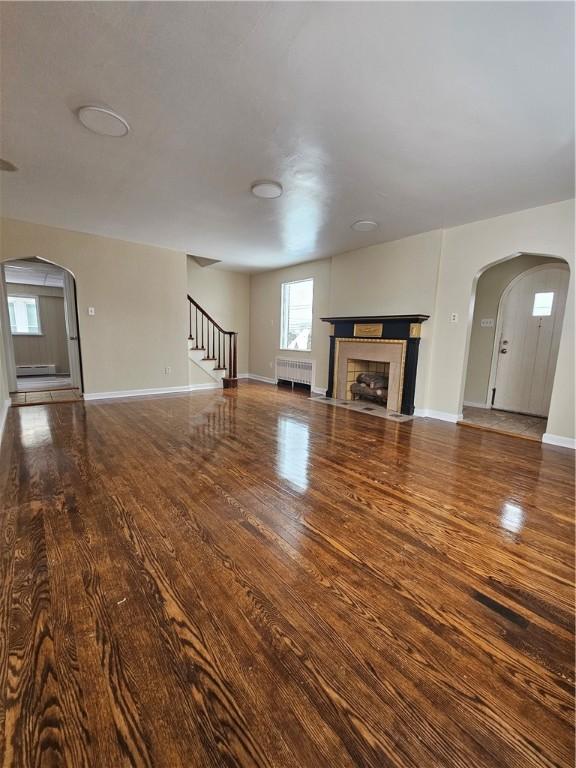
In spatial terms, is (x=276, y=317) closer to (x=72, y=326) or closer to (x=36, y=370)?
(x=72, y=326)

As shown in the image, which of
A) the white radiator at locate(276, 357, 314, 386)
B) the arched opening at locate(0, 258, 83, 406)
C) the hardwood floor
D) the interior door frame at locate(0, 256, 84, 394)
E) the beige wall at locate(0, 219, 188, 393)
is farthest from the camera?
the arched opening at locate(0, 258, 83, 406)

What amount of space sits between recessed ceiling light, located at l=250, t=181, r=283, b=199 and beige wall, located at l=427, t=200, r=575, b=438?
2.62m

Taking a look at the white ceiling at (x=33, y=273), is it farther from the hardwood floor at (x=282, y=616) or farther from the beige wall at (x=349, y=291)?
the hardwood floor at (x=282, y=616)

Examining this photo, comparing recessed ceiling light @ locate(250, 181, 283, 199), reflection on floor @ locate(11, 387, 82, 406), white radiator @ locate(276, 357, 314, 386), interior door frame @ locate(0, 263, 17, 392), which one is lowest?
reflection on floor @ locate(11, 387, 82, 406)

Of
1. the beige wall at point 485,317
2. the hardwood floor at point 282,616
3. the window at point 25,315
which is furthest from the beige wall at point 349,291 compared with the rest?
the window at point 25,315

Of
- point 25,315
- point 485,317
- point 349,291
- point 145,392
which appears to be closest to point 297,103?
point 349,291

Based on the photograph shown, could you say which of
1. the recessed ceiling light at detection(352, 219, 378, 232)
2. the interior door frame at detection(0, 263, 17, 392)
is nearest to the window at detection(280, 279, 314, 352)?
the recessed ceiling light at detection(352, 219, 378, 232)

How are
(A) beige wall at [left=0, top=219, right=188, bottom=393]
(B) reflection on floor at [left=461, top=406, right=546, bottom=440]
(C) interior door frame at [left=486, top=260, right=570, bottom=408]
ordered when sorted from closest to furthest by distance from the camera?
(B) reflection on floor at [left=461, top=406, right=546, bottom=440] < (C) interior door frame at [left=486, top=260, right=570, bottom=408] < (A) beige wall at [left=0, top=219, right=188, bottom=393]

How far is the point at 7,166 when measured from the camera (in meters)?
3.03

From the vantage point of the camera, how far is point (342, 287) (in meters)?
6.06

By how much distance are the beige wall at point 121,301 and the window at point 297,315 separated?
7.79ft

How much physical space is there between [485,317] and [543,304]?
29.7 inches

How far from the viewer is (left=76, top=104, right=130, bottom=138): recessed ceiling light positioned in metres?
2.26

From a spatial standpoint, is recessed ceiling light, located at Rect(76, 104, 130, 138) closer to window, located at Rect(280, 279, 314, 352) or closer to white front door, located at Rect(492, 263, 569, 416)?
window, located at Rect(280, 279, 314, 352)
